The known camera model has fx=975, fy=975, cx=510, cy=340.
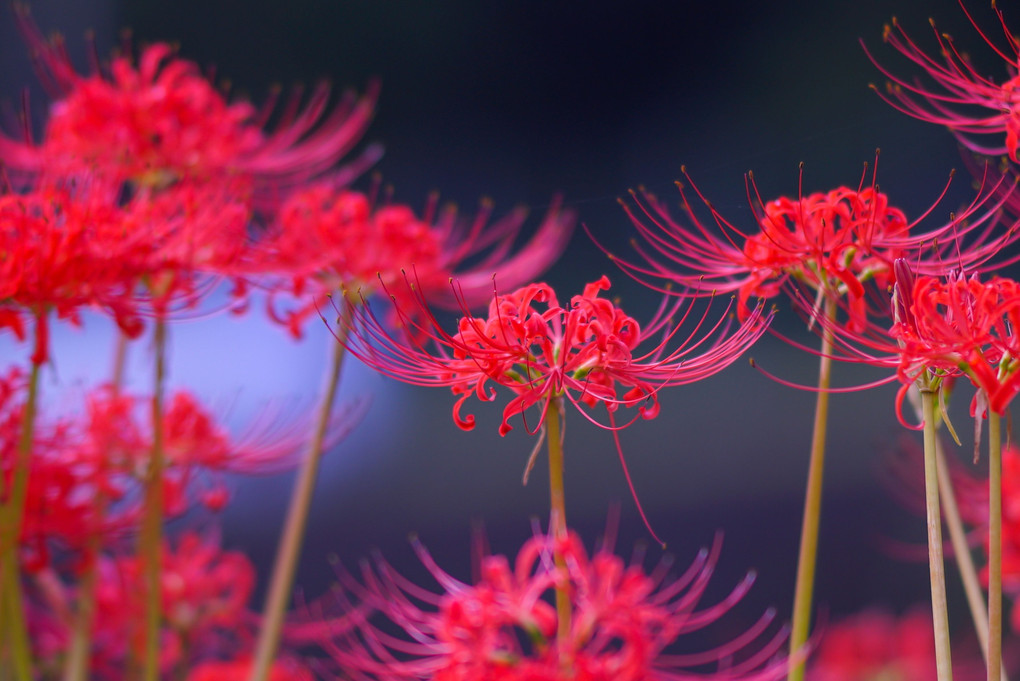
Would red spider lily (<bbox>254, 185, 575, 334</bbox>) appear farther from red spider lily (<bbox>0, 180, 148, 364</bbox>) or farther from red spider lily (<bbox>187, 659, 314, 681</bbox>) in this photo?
red spider lily (<bbox>187, 659, 314, 681</bbox>)

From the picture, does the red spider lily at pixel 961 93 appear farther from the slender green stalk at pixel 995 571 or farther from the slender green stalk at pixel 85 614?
the slender green stalk at pixel 85 614

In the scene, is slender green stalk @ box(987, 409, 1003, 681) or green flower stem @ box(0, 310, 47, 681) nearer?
slender green stalk @ box(987, 409, 1003, 681)

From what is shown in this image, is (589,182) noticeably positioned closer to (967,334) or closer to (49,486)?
(967,334)

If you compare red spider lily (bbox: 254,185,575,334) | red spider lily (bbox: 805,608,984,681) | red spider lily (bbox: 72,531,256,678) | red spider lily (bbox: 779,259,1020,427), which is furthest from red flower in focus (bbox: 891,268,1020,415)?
red spider lily (bbox: 72,531,256,678)

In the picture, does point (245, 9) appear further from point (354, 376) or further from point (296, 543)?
point (296, 543)

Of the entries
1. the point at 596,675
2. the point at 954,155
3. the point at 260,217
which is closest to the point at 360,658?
the point at 596,675

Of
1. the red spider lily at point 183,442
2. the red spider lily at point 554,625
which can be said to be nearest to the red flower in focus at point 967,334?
the red spider lily at point 554,625

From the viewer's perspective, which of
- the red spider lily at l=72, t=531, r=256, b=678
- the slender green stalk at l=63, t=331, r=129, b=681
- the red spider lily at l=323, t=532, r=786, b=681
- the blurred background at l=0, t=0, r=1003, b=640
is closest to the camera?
the red spider lily at l=323, t=532, r=786, b=681
